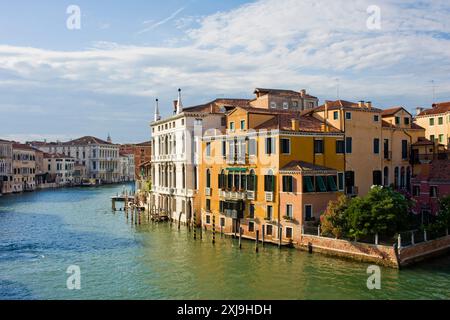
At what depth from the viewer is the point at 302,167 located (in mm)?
20234

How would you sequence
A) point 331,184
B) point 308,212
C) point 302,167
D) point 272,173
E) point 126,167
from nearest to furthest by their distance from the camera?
point 308,212 → point 302,167 → point 331,184 → point 272,173 → point 126,167

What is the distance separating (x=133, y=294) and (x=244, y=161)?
32.4 feet

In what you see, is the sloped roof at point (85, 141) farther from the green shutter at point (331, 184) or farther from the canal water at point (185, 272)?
the green shutter at point (331, 184)

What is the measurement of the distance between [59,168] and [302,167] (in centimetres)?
6985

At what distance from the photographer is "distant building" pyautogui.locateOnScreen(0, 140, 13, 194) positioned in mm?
61969

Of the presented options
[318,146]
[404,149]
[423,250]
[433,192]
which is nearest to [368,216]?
[423,250]

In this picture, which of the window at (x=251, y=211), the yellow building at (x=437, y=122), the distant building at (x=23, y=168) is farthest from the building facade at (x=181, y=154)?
the distant building at (x=23, y=168)

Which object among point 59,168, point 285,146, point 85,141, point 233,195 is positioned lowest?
point 233,195

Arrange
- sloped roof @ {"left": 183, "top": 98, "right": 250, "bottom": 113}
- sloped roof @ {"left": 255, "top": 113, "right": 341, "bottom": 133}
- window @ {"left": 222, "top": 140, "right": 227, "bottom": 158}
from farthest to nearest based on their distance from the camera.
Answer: sloped roof @ {"left": 183, "top": 98, "right": 250, "bottom": 113} < window @ {"left": 222, "top": 140, "right": 227, "bottom": 158} < sloped roof @ {"left": 255, "top": 113, "right": 341, "bottom": 133}

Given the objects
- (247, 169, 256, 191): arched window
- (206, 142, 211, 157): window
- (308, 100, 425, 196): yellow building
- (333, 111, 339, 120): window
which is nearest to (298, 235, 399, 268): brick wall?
(247, 169, 256, 191): arched window

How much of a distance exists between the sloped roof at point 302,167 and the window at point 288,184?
388 millimetres

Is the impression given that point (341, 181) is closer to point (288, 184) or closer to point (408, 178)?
point (288, 184)

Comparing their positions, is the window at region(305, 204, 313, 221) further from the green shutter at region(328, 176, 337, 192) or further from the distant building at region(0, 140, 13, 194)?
the distant building at region(0, 140, 13, 194)
